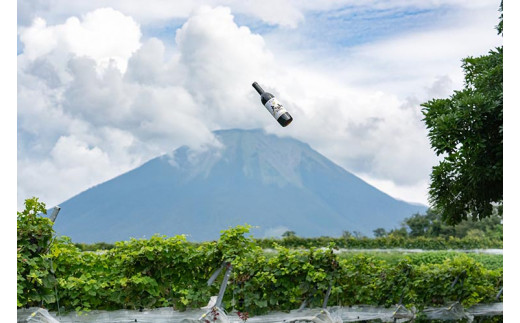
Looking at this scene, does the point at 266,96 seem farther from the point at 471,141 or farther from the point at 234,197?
the point at 234,197

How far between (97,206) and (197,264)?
15755 centimetres

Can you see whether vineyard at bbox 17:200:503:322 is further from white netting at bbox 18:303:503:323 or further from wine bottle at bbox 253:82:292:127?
wine bottle at bbox 253:82:292:127

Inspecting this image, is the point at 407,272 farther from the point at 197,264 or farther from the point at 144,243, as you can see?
the point at 144,243

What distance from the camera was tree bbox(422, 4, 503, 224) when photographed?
4.89m

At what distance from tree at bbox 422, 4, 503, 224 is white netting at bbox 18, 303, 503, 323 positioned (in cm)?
100

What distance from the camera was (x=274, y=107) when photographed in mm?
4000

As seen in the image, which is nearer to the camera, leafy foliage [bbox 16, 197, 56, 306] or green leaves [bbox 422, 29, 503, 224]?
leafy foliage [bbox 16, 197, 56, 306]

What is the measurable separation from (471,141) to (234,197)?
140002 mm

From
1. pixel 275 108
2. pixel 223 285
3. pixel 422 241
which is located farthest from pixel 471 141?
pixel 422 241

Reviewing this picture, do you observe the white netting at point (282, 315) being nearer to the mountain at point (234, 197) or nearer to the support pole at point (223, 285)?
the support pole at point (223, 285)

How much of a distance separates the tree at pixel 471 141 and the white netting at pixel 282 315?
3.27ft

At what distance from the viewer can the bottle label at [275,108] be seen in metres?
3.97

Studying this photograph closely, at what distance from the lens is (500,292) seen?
5.95 metres

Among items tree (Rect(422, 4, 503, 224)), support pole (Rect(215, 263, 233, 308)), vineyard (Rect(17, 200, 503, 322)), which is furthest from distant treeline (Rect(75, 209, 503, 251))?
support pole (Rect(215, 263, 233, 308))
